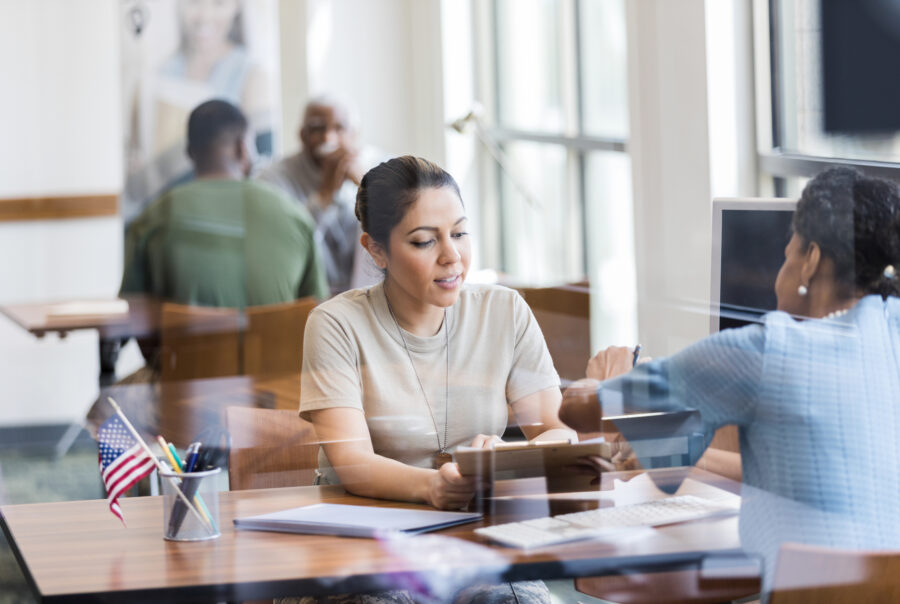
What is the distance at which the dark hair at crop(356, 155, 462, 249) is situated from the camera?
148cm

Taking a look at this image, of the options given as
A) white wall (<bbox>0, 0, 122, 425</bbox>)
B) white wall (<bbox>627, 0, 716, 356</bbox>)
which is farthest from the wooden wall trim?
white wall (<bbox>627, 0, 716, 356</bbox>)

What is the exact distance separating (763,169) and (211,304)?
1.32m

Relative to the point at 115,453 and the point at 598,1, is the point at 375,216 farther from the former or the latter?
the point at 598,1

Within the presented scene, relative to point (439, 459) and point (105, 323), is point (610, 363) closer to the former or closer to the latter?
point (439, 459)

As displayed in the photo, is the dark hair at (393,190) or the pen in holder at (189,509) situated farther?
the dark hair at (393,190)

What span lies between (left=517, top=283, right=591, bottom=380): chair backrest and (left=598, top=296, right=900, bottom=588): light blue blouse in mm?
160

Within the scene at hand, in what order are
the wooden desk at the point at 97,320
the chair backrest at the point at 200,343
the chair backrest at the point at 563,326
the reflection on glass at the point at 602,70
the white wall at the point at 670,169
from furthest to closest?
the wooden desk at the point at 97,320 < the reflection on glass at the point at 602,70 < the chair backrest at the point at 200,343 < the white wall at the point at 670,169 < the chair backrest at the point at 563,326

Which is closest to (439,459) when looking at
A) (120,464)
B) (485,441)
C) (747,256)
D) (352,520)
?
(485,441)

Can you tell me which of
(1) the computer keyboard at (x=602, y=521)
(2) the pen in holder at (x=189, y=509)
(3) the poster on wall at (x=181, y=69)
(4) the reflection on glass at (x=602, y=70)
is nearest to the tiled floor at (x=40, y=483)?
(2) the pen in holder at (x=189, y=509)

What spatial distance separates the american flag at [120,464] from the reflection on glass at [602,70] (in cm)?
140

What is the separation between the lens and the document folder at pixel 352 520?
1.31 metres

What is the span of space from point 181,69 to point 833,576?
3.20 m

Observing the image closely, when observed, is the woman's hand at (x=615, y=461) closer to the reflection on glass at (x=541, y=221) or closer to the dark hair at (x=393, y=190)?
the reflection on glass at (x=541, y=221)

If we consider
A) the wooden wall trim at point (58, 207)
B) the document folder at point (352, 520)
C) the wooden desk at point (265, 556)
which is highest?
the wooden wall trim at point (58, 207)
